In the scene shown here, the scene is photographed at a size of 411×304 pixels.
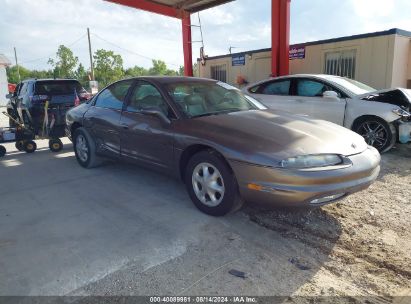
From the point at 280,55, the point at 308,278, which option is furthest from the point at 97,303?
the point at 280,55

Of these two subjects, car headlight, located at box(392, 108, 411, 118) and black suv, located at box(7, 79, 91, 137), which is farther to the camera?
black suv, located at box(7, 79, 91, 137)

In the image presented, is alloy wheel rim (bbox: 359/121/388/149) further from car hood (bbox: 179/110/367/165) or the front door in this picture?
the front door

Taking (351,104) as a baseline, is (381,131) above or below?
below

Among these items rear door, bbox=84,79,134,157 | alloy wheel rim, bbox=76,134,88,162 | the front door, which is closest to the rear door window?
rear door, bbox=84,79,134,157

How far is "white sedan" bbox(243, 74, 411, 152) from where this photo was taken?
20.1 ft

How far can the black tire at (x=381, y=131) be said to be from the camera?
613 centimetres

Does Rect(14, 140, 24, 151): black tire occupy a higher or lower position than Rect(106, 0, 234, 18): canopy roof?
lower

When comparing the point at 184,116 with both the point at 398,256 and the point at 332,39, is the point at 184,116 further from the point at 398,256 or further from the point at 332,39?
the point at 332,39

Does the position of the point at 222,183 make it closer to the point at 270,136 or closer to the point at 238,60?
the point at 270,136

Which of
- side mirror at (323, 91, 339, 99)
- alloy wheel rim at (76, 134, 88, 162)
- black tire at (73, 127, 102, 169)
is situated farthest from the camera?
side mirror at (323, 91, 339, 99)

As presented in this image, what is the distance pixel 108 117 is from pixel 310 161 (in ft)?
10.0

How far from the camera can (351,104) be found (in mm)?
6566

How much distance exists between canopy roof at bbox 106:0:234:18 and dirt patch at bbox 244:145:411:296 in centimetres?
1006

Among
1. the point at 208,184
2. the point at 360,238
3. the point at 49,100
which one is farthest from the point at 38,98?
the point at 360,238
